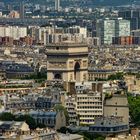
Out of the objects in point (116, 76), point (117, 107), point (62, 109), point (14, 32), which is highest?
point (117, 107)

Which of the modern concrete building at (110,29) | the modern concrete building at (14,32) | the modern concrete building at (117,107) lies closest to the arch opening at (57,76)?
the modern concrete building at (117,107)

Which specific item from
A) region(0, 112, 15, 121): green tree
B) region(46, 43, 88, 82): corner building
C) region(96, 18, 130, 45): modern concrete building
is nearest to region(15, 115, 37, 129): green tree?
region(0, 112, 15, 121): green tree

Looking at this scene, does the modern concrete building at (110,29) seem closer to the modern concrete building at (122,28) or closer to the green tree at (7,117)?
the modern concrete building at (122,28)

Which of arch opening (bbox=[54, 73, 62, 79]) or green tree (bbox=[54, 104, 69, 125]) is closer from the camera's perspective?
green tree (bbox=[54, 104, 69, 125])

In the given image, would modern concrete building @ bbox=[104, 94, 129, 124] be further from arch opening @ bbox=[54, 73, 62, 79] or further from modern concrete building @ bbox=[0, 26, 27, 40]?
modern concrete building @ bbox=[0, 26, 27, 40]

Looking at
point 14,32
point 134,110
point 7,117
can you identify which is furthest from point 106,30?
point 7,117

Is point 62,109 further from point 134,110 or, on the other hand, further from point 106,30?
point 106,30

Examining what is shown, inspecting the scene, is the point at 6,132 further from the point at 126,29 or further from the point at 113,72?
the point at 126,29

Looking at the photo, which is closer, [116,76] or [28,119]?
[28,119]

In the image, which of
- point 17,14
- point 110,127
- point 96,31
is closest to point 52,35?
point 96,31
